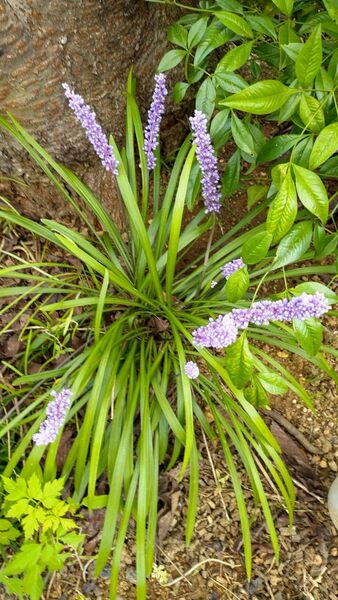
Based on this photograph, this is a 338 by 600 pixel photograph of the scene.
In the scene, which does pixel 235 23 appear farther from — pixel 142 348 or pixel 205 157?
pixel 142 348

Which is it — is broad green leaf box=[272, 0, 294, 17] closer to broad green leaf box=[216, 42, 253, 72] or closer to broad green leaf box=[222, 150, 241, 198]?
broad green leaf box=[216, 42, 253, 72]

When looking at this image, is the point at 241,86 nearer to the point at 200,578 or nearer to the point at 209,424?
the point at 209,424

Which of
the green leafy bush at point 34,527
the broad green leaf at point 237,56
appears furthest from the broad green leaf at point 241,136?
the green leafy bush at point 34,527

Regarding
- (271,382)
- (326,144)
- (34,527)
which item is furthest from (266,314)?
(34,527)

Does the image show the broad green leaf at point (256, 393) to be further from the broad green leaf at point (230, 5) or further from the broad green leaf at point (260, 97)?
the broad green leaf at point (230, 5)

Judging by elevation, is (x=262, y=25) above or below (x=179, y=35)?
below

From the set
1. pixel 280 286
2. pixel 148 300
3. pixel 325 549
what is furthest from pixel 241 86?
pixel 325 549
